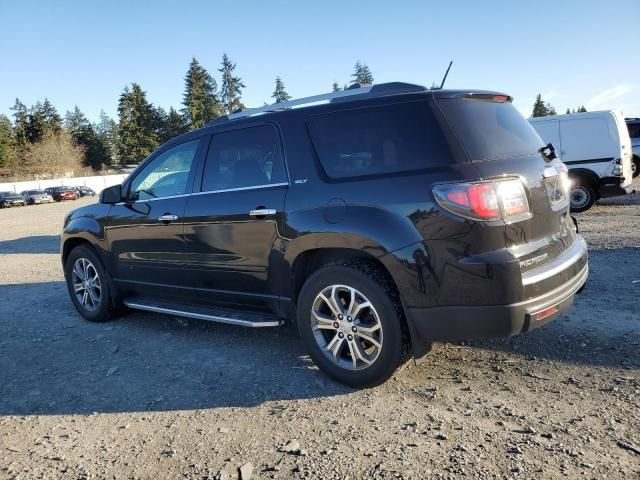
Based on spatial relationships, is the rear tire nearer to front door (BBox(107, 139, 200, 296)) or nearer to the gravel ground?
the gravel ground

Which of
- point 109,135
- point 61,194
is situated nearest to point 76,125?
point 109,135

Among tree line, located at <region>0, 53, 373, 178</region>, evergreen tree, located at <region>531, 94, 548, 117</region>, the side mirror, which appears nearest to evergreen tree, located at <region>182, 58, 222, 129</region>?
tree line, located at <region>0, 53, 373, 178</region>

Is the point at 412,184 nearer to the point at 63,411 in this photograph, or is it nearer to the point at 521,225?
the point at 521,225

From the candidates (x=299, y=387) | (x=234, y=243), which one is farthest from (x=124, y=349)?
(x=299, y=387)

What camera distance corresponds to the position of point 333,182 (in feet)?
11.2

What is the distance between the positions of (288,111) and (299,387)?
6.78 feet

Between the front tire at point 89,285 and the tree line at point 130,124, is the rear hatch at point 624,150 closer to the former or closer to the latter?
the front tire at point 89,285

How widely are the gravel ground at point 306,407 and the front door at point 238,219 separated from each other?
61 centimetres

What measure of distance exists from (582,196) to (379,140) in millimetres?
10033

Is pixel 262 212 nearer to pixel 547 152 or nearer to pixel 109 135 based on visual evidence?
pixel 547 152

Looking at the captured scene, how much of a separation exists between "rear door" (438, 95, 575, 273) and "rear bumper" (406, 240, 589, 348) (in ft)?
0.76

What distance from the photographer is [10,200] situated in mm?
37594

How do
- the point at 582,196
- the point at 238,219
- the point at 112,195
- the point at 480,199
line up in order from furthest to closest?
the point at 582,196, the point at 112,195, the point at 238,219, the point at 480,199

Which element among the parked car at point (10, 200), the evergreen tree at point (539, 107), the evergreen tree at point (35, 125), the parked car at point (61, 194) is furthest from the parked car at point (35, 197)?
the evergreen tree at point (539, 107)
